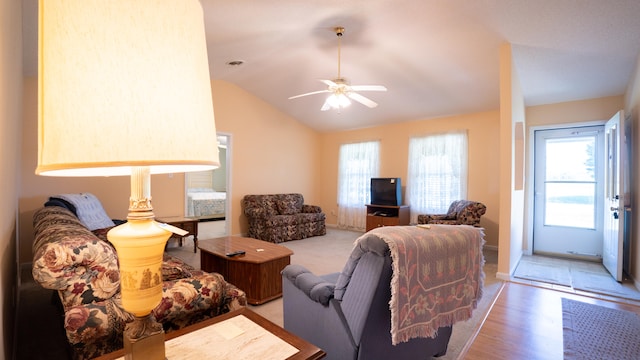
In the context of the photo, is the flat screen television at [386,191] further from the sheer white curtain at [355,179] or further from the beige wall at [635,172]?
the beige wall at [635,172]

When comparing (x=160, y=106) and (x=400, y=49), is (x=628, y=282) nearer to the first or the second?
(x=400, y=49)

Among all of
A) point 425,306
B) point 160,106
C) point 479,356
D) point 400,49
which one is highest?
point 400,49

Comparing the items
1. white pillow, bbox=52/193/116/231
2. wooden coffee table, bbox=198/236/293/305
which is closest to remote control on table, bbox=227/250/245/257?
wooden coffee table, bbox=198/236/293/305

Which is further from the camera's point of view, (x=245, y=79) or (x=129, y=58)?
(x=245, y=79)

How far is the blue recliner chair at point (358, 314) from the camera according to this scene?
56.5 inches

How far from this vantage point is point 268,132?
20.9ft

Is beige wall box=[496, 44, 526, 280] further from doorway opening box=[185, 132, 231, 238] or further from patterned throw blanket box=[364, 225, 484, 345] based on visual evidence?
doorway opening box=[185, 132, 231, 238]

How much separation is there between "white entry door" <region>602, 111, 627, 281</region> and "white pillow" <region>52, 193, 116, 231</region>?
599 cm

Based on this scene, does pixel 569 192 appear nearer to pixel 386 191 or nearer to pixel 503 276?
pixel 503 276

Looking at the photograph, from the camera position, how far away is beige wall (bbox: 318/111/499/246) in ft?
16.5

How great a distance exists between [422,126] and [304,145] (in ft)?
8.96

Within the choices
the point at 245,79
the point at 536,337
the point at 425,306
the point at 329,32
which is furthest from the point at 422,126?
the point at 425,306

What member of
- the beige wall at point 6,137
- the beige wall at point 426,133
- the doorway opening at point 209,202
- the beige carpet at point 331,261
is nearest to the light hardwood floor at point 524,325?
the beige carpet at point 331,261

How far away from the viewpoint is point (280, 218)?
5480 millimetres
